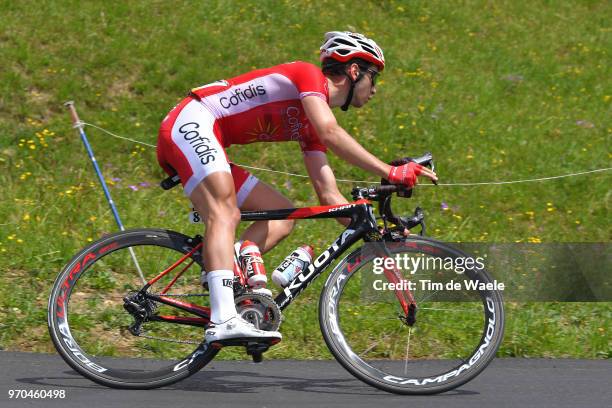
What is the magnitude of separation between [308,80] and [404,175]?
2.38 feet

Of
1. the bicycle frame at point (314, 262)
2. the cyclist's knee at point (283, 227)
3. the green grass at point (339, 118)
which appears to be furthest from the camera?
the green grass at point (339, 118)

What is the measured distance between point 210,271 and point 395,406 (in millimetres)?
1197

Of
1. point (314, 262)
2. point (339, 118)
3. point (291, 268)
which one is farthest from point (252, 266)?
point (339, 118)

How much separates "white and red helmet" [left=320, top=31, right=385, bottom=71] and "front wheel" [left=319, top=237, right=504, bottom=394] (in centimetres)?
104

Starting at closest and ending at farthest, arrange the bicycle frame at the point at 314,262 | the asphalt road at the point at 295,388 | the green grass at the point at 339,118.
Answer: the asphalt road at the point at 295,388 → the bicycle frame at the point at 314,262 → the green grass at the point at 339,118

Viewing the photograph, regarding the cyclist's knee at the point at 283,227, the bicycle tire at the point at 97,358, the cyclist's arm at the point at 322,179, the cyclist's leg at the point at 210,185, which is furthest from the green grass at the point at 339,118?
the cyclist's leg at the point at 210,185

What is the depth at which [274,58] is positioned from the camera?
13094 millimetres

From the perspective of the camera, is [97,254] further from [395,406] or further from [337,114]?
[337,114]

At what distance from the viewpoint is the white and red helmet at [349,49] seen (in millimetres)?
5383

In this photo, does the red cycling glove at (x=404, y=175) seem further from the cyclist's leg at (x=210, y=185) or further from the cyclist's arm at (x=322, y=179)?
the cyclist's leg at (x=210, y=185)

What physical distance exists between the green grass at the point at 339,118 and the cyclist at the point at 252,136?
1.36 metres

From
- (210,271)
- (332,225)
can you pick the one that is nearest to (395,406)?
(210,271)

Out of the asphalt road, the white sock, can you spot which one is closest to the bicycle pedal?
the white sock

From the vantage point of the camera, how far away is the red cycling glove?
16.9 ft
